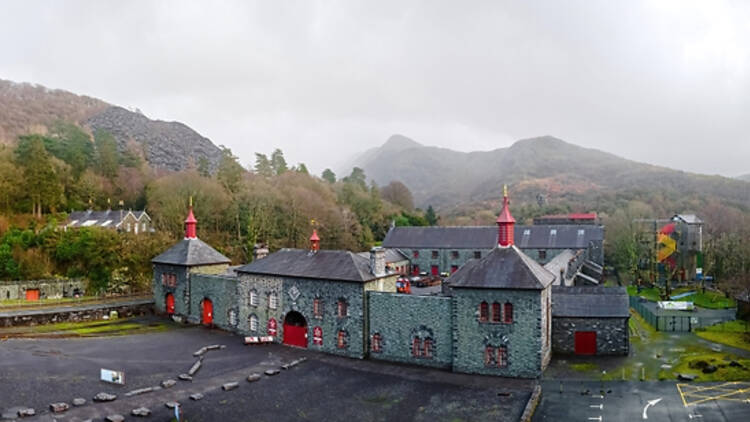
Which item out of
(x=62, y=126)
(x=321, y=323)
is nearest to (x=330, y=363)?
(x=321, y=323)

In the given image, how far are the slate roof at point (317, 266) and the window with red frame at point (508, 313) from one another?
8.10 meters

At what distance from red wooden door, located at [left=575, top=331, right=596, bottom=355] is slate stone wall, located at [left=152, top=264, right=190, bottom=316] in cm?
2880

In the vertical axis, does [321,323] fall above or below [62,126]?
below

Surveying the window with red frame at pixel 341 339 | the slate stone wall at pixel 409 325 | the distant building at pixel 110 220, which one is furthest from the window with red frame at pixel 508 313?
the distant building at pixel 110 220

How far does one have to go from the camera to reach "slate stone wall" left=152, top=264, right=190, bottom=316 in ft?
132

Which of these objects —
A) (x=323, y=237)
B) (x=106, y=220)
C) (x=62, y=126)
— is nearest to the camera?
(x=106, y=220)

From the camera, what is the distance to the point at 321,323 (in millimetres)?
31156

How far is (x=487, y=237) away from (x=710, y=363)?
35314 mm

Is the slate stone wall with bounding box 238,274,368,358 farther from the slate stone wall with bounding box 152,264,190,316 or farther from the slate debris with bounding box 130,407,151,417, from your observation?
the slate debris with bounding box 130,407,151,417

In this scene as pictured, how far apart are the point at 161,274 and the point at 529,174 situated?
152069 mm

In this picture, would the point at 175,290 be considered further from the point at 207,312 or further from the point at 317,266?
the point at 317,266

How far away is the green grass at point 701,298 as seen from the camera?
4391 cm

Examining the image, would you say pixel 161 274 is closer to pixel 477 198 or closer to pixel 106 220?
pixel 106 220

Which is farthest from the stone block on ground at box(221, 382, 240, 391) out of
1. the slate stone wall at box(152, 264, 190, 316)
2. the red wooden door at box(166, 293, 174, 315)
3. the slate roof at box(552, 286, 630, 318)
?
the red wooden door at box(166, 293, 174, 315)
